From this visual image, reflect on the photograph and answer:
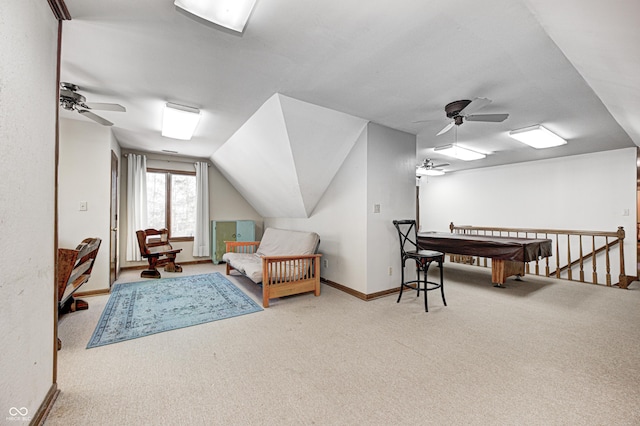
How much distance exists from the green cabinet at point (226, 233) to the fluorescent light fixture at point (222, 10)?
4632 mm

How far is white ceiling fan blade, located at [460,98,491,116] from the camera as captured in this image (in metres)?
2.52

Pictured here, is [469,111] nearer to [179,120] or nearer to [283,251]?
[283,251]

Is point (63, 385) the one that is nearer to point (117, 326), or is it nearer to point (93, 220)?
point (117, 326)

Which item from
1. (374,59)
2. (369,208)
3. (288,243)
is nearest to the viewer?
(374,59)

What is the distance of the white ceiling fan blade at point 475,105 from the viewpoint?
252 cm

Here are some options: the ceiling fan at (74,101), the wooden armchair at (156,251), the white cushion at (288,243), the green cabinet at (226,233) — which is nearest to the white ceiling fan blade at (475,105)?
the white cushion at (288,243)

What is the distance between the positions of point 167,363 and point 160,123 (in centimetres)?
302

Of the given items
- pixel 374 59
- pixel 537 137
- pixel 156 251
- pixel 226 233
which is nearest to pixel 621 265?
pixel 537 137

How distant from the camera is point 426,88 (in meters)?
2.55

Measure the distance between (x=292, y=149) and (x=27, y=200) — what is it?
2393 millimetres

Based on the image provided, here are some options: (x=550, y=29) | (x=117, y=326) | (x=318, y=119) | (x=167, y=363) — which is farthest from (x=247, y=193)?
(x=550, y=29)

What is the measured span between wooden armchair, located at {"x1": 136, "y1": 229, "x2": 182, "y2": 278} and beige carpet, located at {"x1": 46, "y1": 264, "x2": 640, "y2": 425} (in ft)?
4.78

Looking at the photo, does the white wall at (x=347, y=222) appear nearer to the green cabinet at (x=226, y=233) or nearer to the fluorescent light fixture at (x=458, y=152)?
the fluorescent light fixture at (x=458, y=152)

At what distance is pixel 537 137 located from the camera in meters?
3.82
